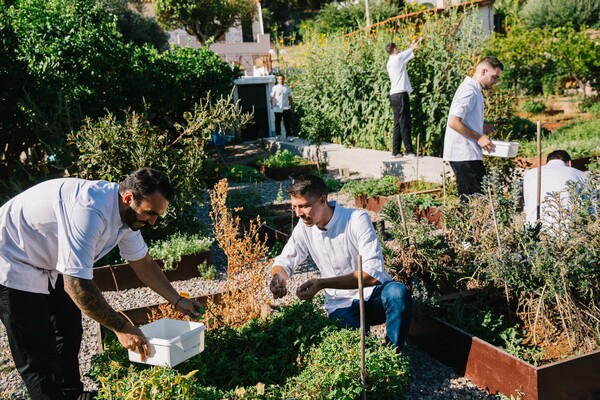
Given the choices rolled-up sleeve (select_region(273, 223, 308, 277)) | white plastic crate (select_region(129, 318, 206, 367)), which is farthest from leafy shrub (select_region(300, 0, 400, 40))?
white plastic crate (select_region(129, 318, 206, 367))

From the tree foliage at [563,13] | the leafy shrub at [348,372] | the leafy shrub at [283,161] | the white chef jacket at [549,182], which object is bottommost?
the leafy shrub at [348,372]

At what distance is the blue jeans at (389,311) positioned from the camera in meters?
3.65

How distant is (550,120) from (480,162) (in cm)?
1067

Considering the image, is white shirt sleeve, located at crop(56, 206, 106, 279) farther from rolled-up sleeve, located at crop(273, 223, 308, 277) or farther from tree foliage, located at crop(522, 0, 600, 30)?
tree foliage, located at crop(522, 0, 600, 30)

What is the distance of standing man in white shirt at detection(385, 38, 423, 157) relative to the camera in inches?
392

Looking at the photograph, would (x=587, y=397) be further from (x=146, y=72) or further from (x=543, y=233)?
(x=146, y=72)

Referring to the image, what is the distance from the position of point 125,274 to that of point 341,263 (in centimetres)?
285

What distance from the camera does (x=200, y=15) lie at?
2798 cm

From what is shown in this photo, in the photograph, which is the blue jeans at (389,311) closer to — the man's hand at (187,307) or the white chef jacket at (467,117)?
the man's hand at (187,307)

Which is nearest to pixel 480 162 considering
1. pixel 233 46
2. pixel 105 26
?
pixel 105 26

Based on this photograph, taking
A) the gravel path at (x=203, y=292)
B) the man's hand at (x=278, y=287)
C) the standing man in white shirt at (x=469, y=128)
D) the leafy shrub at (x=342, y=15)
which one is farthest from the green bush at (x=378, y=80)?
the leafy shrub at (x=342, y=15)

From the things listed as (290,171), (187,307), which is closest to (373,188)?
(290,171)

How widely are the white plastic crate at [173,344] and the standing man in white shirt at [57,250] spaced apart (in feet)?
0.20

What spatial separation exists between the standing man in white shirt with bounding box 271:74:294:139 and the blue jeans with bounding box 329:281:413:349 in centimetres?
1180
